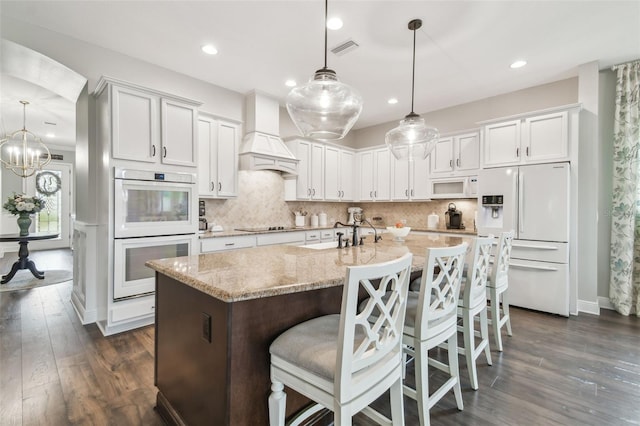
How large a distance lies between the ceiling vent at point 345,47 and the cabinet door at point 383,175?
8.24ft

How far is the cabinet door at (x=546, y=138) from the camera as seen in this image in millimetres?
3578

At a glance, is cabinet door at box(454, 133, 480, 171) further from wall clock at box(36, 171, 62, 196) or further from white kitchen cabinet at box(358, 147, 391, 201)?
wall clock at box(36, 171, 62, 196)

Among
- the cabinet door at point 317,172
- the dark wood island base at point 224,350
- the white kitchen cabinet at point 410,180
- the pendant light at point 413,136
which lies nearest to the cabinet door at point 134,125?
the dark wood island base at point 224,350

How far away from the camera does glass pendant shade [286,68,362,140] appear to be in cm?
198

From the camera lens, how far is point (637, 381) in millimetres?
2182

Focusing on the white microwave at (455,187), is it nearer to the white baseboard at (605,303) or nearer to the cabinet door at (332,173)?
the cabinet door at (332,173)

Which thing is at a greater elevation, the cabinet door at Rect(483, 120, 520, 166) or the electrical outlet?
the cabinet door at Rect(483, 120, 520, 166)

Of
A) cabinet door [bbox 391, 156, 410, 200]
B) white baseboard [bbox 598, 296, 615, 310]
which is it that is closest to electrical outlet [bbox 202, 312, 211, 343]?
cabinet door [bbox 391, 156, 410, 200]

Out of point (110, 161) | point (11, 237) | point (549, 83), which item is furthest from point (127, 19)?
point (549, 83)

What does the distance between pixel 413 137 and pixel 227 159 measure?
254 cm

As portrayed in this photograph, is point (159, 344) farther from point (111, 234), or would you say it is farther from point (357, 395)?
point (111, 234)

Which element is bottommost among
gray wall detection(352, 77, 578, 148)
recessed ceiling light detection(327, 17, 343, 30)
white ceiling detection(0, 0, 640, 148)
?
gray wall detection(352, 77, 578, 148)

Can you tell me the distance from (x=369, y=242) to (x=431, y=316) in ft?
4.19

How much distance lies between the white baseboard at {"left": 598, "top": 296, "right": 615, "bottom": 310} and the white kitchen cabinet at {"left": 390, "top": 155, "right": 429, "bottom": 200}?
2.54 m
